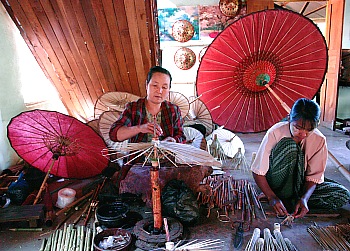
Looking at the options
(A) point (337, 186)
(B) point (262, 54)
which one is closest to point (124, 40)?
(B) point (262, 54)

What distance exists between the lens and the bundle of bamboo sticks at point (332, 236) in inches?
71.3

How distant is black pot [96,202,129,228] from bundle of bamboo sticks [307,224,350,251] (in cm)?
132

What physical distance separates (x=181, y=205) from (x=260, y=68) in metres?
1.12

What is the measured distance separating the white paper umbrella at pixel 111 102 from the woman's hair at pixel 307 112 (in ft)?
6.69

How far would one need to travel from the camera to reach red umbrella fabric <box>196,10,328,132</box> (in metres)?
1.87

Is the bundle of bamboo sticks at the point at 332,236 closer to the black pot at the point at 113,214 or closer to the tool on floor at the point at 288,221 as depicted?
the tool on floor at the point at 288,221

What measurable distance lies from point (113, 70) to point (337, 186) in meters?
2.64

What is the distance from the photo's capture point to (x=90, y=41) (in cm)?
314

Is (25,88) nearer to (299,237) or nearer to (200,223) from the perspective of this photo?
(200,223)

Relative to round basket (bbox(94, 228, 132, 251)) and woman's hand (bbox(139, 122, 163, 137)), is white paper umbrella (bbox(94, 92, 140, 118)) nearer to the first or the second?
woman's hand (bbox(139, 122, 163, 137))

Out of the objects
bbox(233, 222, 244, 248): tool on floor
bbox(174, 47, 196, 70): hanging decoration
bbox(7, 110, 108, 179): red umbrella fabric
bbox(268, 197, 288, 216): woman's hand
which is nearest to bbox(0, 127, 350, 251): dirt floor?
bbox(233, 222, 244, 248): tool on floor

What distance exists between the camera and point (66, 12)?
2832mm

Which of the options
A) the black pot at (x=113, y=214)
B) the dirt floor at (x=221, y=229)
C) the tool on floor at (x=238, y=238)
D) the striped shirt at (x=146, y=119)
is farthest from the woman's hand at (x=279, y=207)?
the black pot at (x=113, y=214)

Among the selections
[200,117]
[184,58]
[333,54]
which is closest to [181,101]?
[200,117]
